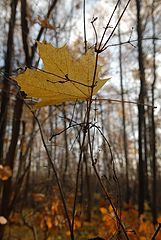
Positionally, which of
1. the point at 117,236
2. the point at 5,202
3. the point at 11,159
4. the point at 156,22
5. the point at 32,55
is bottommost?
the point at 5,202

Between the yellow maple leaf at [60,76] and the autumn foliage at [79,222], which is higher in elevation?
the yellow maple leaf at [60,76]

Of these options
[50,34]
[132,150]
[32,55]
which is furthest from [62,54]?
[132,150]

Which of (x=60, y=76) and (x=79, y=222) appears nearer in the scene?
(x=60, y=76)

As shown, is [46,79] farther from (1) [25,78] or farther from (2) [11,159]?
(2) [11,159]

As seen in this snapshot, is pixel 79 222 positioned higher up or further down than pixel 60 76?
further down

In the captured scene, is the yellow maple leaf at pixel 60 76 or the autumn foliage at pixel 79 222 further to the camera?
the autumn foliage at pixel 79 222

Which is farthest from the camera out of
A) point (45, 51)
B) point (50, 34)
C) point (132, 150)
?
point (132, 150)

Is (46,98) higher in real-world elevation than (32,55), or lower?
lower

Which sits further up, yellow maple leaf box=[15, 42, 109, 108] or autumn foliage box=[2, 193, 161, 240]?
yellow maple leaf box=[15, 42, 109, 108]
